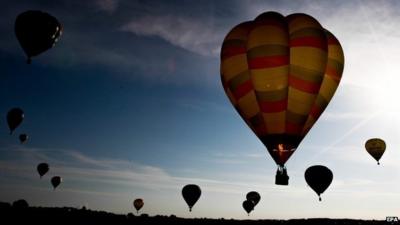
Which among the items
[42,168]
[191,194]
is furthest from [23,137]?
[191,194]

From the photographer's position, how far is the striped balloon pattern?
74.1 ft

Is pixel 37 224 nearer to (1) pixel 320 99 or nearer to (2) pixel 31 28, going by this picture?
(2) pixel 31 28

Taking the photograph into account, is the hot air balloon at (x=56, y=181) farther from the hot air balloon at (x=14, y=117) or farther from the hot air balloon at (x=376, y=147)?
the hot air balloon at (x=376, y=147)

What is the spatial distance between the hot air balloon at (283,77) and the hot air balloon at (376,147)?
945 inches

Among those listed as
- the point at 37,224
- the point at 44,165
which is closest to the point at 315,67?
the point at 37,224

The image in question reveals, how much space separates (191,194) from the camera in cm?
4406

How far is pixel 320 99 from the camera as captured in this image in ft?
77.3

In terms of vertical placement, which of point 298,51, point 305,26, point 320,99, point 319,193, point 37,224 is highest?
point 305,26

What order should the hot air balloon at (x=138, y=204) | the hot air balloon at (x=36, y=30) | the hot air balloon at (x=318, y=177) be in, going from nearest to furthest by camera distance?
1. the hot air balloon at (x=36, y=30)
2. the hot air balloon at (x=318, y=177)
3. the hot air balloon at (x=138, y=204)

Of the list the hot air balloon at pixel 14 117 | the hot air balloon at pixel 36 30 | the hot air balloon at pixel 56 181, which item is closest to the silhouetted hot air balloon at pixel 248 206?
the hot air balloon at pixel 56 181

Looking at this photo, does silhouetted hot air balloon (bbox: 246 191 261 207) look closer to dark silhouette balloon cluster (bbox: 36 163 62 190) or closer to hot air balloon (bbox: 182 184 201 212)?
hot air balloon (bbox: 182 184 201 212)

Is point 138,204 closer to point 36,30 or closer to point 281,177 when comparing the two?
point 36,30

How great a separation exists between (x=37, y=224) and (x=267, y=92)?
1414 centimetres

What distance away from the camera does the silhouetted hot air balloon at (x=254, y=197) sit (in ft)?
190
